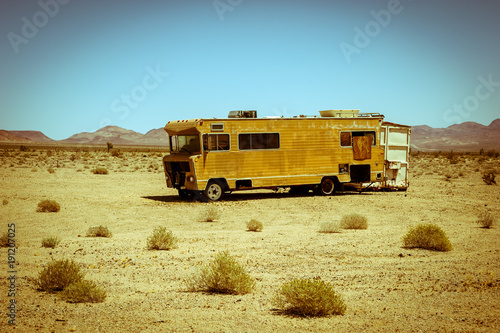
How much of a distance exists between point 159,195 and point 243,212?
5.92 metres

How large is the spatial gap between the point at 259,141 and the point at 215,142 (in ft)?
6.09

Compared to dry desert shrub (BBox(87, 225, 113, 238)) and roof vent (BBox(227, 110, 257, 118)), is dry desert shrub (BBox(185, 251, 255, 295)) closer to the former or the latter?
dry desert shrub (BBox(87, 225, 113, 238))

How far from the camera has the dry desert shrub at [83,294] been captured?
19.8 ft

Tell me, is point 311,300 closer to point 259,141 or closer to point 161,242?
point 161,242

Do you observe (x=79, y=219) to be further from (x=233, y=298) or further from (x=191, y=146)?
(x=233, y=298)

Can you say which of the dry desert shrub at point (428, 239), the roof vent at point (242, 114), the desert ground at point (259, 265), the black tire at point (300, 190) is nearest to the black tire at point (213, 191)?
the desert ground at point (259, 265)

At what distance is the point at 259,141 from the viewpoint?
18.0 m

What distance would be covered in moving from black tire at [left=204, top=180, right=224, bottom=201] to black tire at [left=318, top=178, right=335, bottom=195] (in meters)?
4.52

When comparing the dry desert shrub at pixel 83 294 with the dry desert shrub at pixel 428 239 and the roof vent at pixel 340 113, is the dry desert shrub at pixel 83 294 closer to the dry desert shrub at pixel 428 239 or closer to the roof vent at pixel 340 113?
the dry desert shrub at pixel 428 239

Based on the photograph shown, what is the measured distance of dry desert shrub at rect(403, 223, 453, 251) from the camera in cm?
929

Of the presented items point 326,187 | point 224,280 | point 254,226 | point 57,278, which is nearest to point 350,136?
point 326,187

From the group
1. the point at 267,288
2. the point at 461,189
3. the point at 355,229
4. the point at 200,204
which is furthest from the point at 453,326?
the point at 461,189

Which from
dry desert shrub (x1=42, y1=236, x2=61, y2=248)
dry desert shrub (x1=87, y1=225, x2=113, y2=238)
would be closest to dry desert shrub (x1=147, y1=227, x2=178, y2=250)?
dry desert shrub (x1=87, y1=225, x2=113, y2=238)

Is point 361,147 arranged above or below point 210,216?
above
